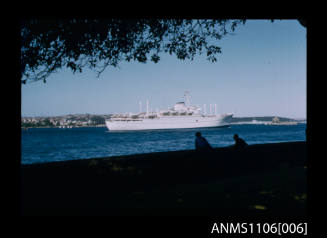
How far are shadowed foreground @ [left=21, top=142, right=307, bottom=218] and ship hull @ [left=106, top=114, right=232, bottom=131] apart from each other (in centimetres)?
8009

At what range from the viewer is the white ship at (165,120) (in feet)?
284

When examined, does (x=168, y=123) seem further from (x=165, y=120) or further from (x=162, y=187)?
(x=162, y=187)

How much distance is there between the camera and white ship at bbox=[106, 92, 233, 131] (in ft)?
284

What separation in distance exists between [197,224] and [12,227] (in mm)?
1839

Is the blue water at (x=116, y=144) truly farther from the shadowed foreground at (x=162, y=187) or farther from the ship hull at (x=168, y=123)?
the shadowed foreground at (x=162, y=187)

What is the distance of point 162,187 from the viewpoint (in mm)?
4992

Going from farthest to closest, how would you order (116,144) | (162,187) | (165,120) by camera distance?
(165,120) → (116,144) → (162,187)

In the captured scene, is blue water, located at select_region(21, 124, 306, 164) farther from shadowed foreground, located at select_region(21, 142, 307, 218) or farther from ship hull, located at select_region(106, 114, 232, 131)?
shadowed foreground, located at select_region(21, 142, 307, 218)

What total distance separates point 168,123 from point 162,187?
82337mm

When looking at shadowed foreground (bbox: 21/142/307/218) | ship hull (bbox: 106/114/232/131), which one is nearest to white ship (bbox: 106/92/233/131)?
ship hull (bbox: 106/114/232/131)

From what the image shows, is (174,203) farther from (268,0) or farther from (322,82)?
(268,0)

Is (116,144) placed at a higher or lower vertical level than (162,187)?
lower

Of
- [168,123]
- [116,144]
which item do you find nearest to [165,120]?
[168,123]

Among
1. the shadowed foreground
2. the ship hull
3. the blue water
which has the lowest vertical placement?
the blue water
